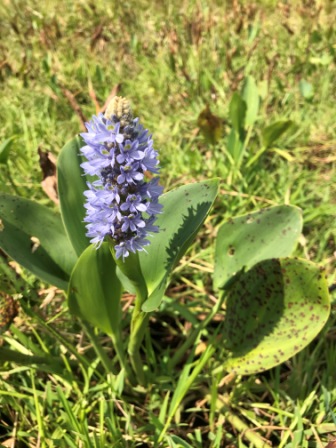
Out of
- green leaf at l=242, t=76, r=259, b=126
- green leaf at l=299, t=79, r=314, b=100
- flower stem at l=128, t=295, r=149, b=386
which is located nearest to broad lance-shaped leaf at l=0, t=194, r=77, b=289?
flower stem at l=128, t=295, r=149, b=386

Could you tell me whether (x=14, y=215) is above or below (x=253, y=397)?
above

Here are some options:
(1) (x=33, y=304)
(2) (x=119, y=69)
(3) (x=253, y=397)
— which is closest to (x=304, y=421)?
(3) (x=253, y=397)

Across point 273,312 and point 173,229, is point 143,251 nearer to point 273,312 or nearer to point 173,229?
point 173,229

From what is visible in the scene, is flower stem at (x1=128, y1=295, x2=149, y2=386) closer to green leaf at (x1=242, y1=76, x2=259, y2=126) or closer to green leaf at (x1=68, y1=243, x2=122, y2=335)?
green leaf at (x1=68, y1=243, x2=122, y2=335)

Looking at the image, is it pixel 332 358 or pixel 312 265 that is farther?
pixel 332 358

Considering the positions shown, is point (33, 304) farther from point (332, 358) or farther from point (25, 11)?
→ point (25, 11)

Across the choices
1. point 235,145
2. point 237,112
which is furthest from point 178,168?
point 237,112

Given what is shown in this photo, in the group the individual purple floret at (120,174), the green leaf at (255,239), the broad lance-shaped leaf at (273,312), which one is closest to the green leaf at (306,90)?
the green leaf at (255,239)
